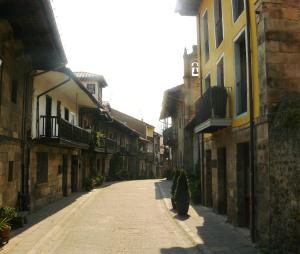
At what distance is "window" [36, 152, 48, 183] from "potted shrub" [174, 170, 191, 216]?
18.2 feet

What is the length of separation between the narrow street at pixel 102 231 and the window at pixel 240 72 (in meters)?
3.79

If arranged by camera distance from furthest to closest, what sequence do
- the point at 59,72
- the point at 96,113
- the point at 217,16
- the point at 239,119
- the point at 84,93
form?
1. the point at 96,113
2. the point at 84,93
3. the point at 59,72
4. the point at 217,16
5. the point at 239,119

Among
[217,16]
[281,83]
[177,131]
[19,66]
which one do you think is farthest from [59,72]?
[177,131]

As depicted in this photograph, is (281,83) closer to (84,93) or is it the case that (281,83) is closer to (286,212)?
(286,212)

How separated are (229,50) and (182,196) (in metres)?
4.97

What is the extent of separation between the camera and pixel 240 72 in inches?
443

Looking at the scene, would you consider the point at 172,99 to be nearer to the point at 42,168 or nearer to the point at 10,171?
the point at 42,168

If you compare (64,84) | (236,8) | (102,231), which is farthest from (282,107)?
(64,84)

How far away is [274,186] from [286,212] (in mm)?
571

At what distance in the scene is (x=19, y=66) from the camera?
43.2 ft

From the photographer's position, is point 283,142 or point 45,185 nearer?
point 283,142

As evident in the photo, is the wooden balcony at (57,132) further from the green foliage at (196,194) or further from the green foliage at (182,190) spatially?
the green foliage at (196,194)

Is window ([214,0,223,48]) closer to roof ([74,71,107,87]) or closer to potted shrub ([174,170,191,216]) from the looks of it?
potted shrub ([174,170,191,216])

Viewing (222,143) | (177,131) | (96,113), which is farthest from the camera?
(177,131)
